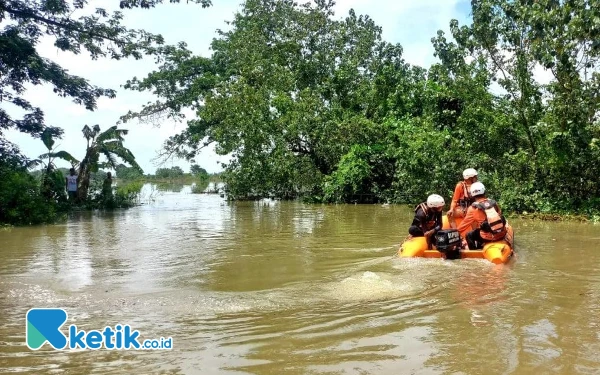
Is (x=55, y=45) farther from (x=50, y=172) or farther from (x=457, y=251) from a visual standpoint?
(x=457, y=251)

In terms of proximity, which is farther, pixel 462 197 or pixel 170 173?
pixel 170 173

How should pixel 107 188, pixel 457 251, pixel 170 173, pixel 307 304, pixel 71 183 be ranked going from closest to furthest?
pixel 307 304, pixel 457 251, pixel 71 183, pixel 107 188, pixel 170 173

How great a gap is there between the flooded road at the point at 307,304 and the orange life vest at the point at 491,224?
54cm

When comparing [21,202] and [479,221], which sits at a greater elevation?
[21,202]

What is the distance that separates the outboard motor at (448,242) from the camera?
8219 millimetres

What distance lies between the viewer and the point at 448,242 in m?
8.23

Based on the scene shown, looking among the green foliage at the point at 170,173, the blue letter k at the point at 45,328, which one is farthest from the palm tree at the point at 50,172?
the green foliage at the point at 170,173

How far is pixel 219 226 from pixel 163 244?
11.6ft

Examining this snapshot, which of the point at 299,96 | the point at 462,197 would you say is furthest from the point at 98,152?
the point at 462,197

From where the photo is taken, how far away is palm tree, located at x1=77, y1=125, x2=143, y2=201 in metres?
20.9

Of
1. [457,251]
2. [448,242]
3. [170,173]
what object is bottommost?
[457,251]

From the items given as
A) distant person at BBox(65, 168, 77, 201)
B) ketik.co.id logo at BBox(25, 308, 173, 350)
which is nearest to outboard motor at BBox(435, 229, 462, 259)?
ketik.co.id logo at BBox(25, 308, 173, 350)

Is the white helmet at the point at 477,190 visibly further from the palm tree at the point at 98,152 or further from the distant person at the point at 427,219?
the palm tree at the point at 98,152

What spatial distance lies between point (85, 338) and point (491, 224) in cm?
617
